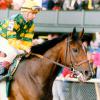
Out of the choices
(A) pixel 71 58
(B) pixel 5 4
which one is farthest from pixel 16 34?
(B) pixel 5 4

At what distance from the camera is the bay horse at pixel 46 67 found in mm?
6914

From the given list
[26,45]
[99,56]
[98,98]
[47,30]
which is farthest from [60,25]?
[26,45]

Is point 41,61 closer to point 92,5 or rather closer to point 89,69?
point 89,69

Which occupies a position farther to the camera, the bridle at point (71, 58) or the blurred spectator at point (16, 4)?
the blurred spectator at point (16, 4)

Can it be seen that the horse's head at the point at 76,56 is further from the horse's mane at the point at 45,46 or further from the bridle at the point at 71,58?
the horse's mane at the point at 45,46

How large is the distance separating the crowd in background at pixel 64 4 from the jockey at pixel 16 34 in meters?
10.1

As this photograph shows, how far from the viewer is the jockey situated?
7352 mm

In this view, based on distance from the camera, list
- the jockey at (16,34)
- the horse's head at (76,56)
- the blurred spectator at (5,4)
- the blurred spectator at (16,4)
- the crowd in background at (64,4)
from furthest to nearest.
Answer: the blurred spectator at (5,4)
the crowd in background at (64,4)
the blurred spectator at (16,4)
the jockey at (16,34)
the horse's head at (76,56)

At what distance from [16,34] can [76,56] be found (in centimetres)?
109

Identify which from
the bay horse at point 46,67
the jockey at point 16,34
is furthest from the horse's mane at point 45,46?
the jockey at point 16,34

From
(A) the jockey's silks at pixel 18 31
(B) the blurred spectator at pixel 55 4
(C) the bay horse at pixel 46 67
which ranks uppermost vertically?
(A) the jockey's silks at pixel 18 31

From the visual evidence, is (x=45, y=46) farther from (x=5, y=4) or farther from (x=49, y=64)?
(x=5, y=4)

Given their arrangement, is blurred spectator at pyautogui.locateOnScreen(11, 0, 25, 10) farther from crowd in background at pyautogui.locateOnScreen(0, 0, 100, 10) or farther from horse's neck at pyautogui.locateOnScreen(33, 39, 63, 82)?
horse's neck at pyautogui.locateOnScreen(33, 39, 63, 82)

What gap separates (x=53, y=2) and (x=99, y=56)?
7.70m
